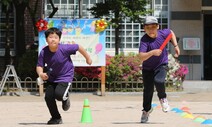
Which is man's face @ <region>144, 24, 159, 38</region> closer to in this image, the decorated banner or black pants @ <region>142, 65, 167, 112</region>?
black pants @ <region>142, 65, 167, 112</region>

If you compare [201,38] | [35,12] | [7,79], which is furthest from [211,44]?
[7,79]

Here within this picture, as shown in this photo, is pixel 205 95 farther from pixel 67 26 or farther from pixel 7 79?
pixel 7 79

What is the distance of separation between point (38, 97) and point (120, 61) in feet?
10.3

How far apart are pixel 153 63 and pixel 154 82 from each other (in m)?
0.32

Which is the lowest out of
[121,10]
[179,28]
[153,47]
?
[153,47]

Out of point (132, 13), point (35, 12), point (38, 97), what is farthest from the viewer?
point (35, 12)

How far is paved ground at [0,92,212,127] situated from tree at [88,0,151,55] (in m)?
2.93

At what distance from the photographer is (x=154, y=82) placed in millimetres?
8391

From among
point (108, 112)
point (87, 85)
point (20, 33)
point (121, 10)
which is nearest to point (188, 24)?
point (121, 10)

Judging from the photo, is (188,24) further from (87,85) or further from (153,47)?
(153,47)

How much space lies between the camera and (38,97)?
16.2m

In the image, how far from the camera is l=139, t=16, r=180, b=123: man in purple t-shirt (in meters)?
8.27

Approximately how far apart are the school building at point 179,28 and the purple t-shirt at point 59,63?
12.6 m

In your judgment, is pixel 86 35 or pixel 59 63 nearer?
pixel 59 63
